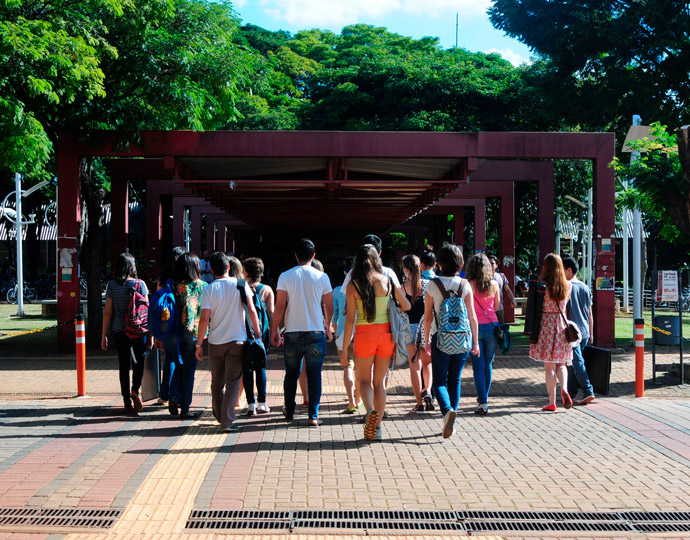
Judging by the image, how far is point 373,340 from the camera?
22.4 feet

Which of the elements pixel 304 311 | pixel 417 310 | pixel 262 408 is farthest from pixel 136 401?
pixel 417 310

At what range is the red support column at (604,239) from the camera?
13.9 metres

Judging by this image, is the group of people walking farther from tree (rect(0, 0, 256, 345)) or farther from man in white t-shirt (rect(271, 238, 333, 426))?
tree (rect(0, 0, 256, 345))

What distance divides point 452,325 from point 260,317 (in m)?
1.96

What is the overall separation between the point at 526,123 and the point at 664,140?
17.9 meters

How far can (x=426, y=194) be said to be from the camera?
1716 centimetres

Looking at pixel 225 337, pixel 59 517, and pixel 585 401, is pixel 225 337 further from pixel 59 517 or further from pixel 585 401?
pixel 585 401

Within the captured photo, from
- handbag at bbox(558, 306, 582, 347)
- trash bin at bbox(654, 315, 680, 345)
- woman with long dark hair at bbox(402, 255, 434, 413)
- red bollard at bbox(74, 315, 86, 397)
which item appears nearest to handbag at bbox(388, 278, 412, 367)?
woman with long dark hair at bbox(402, 255, 434, 413)

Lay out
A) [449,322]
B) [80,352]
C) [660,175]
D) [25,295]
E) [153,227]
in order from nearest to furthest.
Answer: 1. [449,322]
2. [80,352]
3. [660,175]
4. [153,227]
5. [25,295]

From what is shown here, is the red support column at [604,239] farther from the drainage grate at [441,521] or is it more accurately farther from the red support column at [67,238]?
the drainage grate at [441,521]

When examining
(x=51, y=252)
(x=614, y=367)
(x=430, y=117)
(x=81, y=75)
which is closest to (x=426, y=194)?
(x=614, y=367)

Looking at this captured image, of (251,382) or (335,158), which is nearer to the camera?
(251,382)

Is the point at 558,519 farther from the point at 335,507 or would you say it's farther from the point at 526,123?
the point at 526,123

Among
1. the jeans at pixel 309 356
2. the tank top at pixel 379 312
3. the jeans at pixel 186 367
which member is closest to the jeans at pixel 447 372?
the tank top at pixel 379 312
